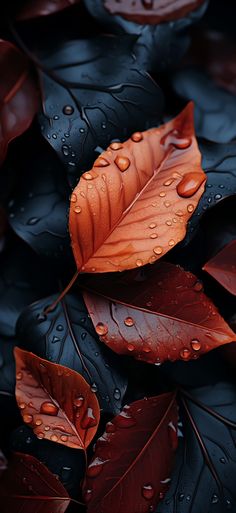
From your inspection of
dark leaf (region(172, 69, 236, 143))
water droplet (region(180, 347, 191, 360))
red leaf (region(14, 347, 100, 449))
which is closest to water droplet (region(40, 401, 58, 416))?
red leaf (region(14, 347, 100, 449))

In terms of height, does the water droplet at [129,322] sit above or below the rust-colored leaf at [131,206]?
below

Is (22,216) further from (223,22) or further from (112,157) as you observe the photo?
(223,22)

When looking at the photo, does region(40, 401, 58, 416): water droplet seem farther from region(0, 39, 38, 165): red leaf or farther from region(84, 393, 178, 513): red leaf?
region(0, 39, 38, 165): red leaf

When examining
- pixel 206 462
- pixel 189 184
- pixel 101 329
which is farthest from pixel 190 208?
pixel 206 462

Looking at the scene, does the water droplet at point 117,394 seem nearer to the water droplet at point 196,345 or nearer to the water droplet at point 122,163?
the water droplet at point 196,345

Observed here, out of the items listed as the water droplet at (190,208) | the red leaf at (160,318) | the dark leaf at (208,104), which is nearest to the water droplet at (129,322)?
the red leaf at (160,318)
